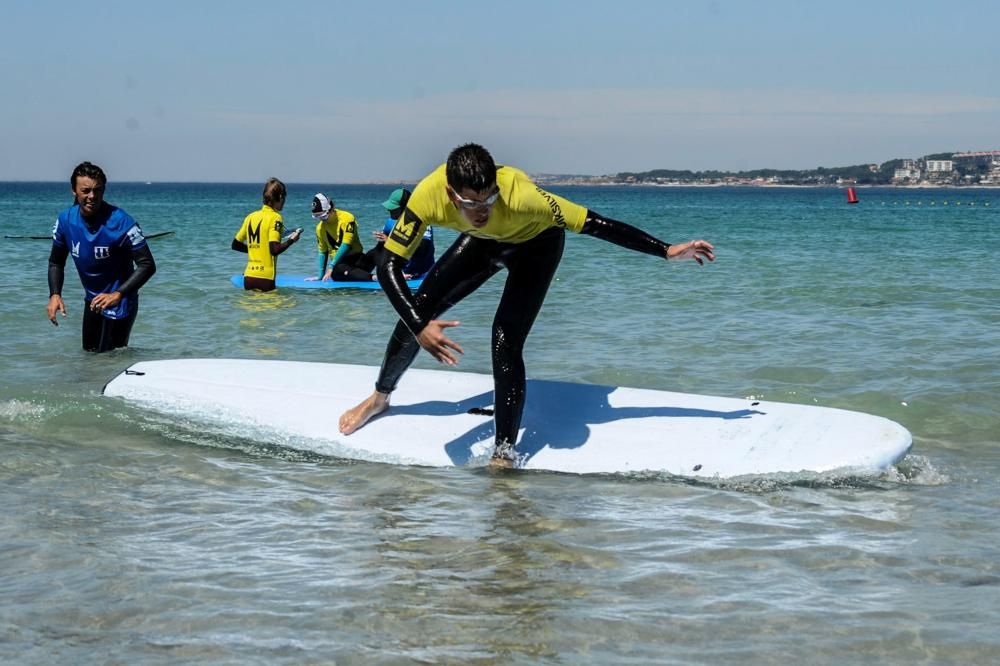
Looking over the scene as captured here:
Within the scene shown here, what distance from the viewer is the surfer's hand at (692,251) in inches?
206

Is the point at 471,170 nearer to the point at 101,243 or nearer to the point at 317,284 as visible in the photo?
the point at 101,243

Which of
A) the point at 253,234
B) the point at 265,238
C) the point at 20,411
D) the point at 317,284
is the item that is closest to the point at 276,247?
the point at 265,238

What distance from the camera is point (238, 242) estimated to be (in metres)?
14.4

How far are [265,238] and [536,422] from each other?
28.9ft

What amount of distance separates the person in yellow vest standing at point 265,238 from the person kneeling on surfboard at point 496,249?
7608 mm

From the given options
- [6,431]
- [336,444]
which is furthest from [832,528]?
[6,431]

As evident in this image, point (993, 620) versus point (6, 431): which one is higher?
point (993, 620)

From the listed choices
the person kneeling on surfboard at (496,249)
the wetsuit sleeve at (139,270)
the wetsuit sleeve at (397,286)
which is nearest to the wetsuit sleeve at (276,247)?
the wetsuit sleeve at (139,270)

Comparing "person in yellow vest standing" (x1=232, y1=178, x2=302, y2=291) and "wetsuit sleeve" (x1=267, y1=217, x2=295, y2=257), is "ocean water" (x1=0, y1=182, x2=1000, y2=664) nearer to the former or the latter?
"person in yellow vest standing" (x1=232, y1=178, x2=302, y2=291)

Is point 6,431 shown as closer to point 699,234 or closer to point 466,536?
point 466,536

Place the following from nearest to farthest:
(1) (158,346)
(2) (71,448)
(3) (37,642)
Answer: (3) (37,642) → (2) (71,448) → (1) (158,346)

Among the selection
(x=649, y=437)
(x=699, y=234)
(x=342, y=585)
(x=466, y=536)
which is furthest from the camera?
(x=699, y=234)

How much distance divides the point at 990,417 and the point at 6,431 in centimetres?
611

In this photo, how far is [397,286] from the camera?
5.32 metres
